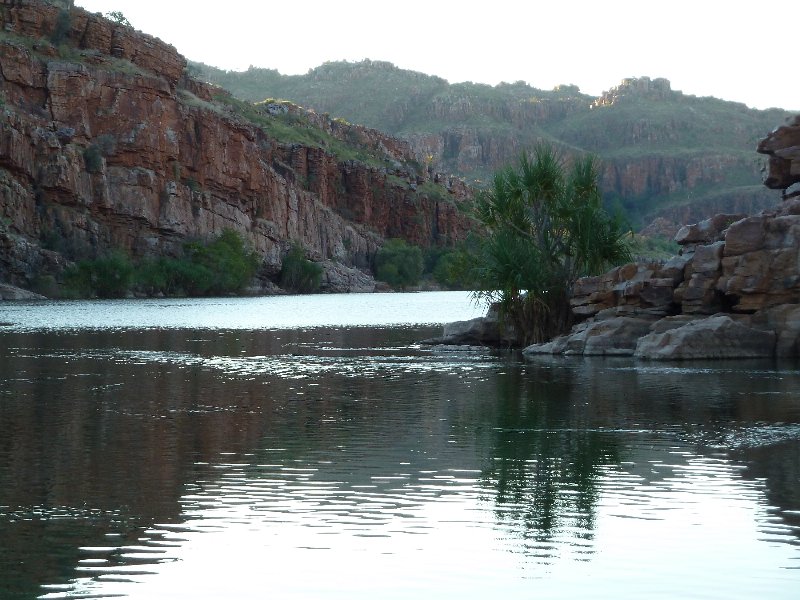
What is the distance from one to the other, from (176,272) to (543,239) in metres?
83.5

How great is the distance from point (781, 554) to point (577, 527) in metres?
1.90

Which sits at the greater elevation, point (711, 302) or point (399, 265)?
point (399, 265)

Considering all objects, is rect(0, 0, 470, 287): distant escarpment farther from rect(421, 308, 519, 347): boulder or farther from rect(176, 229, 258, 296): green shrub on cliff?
rect(421, 308, 519, 347): boulder

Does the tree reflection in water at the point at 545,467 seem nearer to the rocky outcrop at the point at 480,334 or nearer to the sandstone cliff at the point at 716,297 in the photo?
the sandstone cliff at the point at 716,297

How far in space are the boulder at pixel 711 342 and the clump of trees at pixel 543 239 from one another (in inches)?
261

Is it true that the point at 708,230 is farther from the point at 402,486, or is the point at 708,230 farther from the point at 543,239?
the point at 402,486

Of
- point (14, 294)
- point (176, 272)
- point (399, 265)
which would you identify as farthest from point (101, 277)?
point (399, 265)

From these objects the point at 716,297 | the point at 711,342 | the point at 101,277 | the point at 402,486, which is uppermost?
the point at 101,277

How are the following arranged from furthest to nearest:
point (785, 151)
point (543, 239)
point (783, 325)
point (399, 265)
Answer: point (399, 265) → point (543, 239) → point (785, 151) → point (783, 325)

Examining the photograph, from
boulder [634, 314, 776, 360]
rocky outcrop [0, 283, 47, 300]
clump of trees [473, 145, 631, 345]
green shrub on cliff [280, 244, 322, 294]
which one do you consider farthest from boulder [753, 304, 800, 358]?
green shrub on cliff [280, 244, 322, 294]

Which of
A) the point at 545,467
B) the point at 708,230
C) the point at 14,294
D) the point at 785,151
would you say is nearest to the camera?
the point at 545,467

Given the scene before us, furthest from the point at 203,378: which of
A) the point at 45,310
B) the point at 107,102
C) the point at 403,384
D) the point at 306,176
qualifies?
the point at 306,176

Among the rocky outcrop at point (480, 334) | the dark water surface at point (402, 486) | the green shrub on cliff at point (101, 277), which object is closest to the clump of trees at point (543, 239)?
the rocky outcrop at point (480, 334)

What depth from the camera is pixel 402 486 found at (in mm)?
12766
